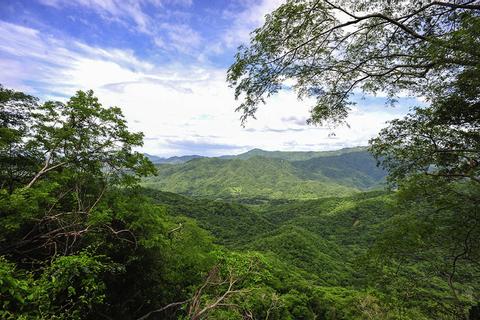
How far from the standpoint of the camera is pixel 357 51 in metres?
9.30

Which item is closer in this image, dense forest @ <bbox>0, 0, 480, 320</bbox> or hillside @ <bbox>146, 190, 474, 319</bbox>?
dense forest @ <bbox>0, 0, 480, 320</bbox>

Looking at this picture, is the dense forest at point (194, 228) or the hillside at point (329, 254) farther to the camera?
the hillside at point (329, 254)

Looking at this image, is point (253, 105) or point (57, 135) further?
point (57, 135)

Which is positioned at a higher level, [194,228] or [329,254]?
[194,228]

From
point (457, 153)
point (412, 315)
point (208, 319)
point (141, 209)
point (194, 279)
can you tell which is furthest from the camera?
point (194, 279)

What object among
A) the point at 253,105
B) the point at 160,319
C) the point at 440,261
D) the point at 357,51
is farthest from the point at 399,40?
the point at 160,319

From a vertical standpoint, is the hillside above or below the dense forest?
below

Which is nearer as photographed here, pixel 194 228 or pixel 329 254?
pixel 194 228

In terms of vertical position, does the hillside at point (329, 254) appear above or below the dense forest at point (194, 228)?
below

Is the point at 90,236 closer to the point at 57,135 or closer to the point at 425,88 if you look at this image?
the point at 57,135

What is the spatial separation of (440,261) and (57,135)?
18.7 metres

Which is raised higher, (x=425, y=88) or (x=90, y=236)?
(x=425, y=88)

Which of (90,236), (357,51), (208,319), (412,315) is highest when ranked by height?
(357,51)

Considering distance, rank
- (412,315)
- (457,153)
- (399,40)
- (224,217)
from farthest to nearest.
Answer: (224,217) < (412,315) < (457,153) < (399,40)
